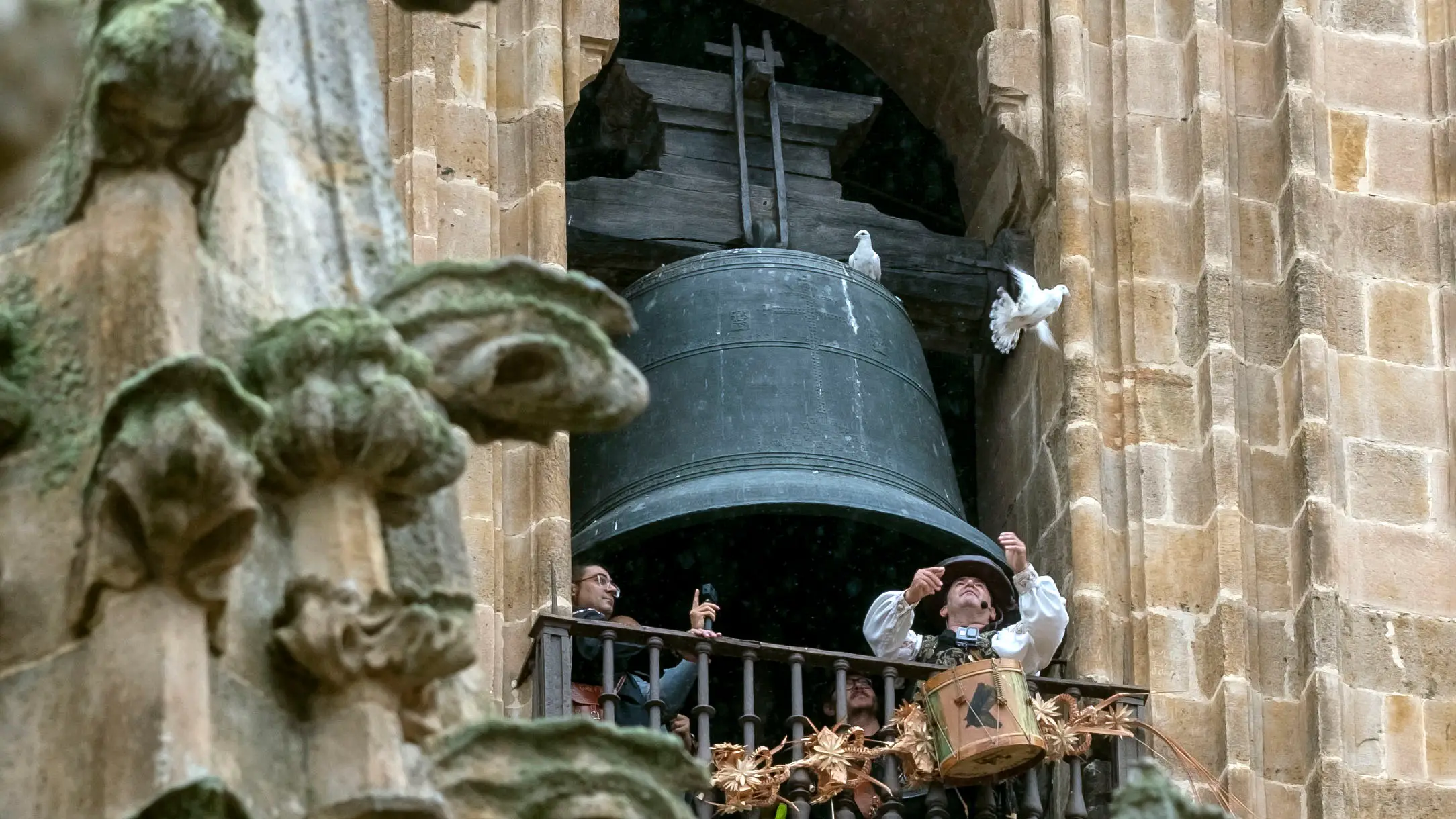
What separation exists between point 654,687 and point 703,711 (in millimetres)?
140

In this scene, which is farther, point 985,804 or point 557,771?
point 985,804

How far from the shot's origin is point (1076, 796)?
10.2 m

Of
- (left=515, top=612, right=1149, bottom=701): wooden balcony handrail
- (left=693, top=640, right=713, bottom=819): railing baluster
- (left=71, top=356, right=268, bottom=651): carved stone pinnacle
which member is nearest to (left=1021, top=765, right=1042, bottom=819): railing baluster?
(left=515, top=612, right=1149, bottom=701): wooden balcony handrail

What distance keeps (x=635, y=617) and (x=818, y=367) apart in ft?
3.19

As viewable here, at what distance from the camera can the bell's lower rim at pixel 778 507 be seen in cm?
1025

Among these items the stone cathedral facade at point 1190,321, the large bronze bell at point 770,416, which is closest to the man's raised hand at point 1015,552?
the large bronze bell at point 770,416

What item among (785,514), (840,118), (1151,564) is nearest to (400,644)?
(785,514)

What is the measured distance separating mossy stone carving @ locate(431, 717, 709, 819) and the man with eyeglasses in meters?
5.11

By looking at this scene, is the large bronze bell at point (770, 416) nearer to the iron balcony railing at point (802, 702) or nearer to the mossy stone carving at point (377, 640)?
the iron balcony railing at point (802, 702)

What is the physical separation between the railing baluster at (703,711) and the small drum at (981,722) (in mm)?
456

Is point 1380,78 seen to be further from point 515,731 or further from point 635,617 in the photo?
point 515,731

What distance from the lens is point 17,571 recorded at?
462 centimetres

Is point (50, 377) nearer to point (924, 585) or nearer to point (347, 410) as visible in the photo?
point (347, 410)

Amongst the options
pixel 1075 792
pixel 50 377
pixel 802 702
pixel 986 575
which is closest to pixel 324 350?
pixel 50 377
